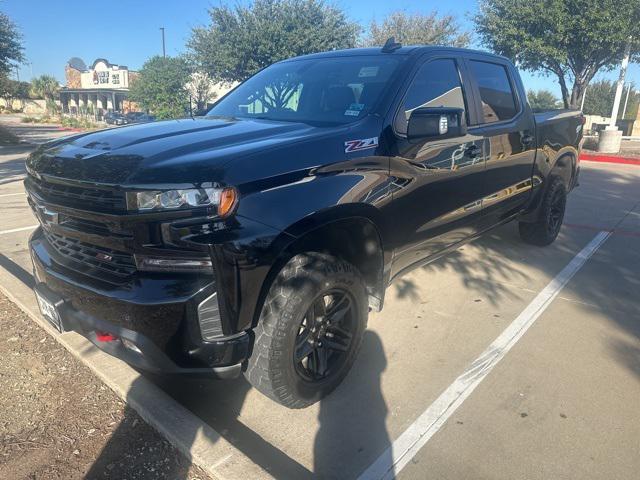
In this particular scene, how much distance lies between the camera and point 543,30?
58.1 feet

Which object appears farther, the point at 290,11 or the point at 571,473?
the point at 290,11

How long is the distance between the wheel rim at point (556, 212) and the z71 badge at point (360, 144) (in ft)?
10.9

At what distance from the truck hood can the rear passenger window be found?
1.85 metres

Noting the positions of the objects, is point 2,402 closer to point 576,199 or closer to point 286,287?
point 286,287

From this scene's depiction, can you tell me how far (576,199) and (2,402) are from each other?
8.80 metres

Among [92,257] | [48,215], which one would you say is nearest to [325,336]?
[92,257]

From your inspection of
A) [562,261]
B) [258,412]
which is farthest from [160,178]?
[562,261]

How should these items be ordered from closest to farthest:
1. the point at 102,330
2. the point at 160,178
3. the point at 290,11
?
the point at 160,178 → the point at 102,330 → the point at 290,11

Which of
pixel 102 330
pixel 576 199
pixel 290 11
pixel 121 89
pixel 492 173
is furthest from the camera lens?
pixel 121 89

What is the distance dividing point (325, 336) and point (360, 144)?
1.10 meters

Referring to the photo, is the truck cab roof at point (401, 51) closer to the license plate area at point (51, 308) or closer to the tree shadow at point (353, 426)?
the tree shadow at point (353, 426)

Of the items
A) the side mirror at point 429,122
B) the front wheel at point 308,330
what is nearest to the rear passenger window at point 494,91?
the side mirror at point 429,122

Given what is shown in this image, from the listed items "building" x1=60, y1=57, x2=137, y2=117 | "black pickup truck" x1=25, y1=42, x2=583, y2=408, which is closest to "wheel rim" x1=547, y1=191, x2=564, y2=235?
"black pickup truck" x1=25, y1=42, x2=583, y2=408

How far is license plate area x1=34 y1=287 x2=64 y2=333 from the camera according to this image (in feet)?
8.24
